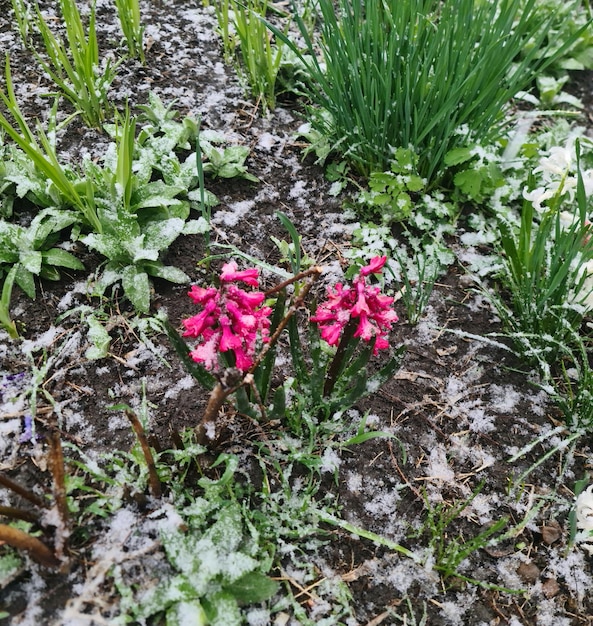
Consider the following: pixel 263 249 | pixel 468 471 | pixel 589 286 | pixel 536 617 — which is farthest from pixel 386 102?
pixel 536 617

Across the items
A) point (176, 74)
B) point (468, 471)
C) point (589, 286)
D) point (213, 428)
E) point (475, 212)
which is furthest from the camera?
point (176, 74)

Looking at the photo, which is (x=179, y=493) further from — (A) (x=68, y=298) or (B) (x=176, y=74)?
(B) (x=176, y=74)

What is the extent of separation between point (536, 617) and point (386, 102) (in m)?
1.64

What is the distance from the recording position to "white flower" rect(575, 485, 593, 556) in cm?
140

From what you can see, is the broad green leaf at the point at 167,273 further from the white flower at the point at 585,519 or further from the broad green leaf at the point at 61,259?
the white flower at the point at 585,519

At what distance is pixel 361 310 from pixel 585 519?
2.88 ft

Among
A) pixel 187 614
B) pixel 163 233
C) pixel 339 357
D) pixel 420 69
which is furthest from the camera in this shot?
pixel 420 69

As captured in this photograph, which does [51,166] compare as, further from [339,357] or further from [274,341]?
[339,357]

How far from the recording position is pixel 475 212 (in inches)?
86.2

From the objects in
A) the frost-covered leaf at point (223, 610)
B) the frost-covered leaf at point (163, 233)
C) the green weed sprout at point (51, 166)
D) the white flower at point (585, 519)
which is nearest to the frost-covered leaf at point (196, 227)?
the frost-covered leaf at point (163, 233)

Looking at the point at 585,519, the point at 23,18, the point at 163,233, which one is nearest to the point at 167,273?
the point at 163,233

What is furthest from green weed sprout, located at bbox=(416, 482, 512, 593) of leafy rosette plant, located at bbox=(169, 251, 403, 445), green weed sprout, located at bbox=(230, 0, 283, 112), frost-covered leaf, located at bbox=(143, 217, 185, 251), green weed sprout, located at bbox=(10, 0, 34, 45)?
green weed sprout, located at bbox=(10, 0, 34, 45)

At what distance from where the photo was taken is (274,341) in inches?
49.2

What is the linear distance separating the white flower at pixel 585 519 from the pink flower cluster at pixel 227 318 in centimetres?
98
